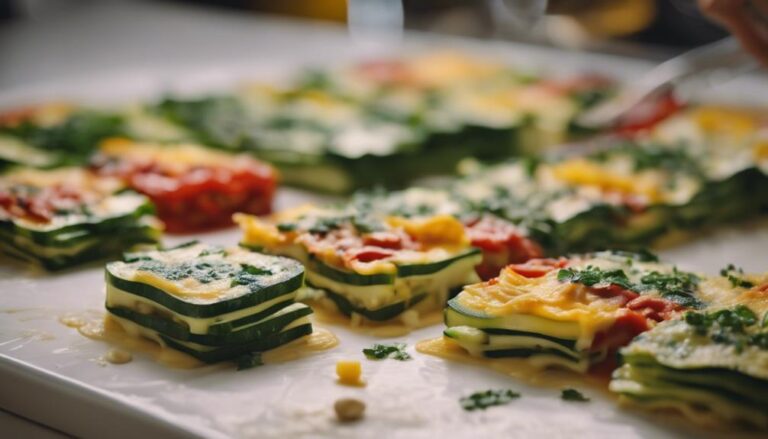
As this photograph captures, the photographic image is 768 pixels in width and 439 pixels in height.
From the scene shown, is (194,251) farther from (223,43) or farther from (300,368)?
(223,43)

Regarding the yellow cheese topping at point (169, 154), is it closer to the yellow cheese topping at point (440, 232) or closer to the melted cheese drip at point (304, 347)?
the yellow cheese topping at point (440, 232)

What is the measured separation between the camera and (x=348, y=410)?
10.6 feet

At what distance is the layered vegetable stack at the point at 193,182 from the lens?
5.43 metres

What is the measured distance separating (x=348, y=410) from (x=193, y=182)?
2.53 metres

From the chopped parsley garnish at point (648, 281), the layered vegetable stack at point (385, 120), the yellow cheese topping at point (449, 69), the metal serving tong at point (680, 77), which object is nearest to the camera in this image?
the chopped parsley garnish at point (648, 281)

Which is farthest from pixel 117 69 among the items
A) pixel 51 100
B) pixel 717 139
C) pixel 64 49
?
pixel 717 139

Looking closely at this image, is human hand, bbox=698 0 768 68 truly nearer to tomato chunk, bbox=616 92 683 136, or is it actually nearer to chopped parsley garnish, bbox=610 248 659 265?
chopped parsley garnish, bbox=610 248 659 265

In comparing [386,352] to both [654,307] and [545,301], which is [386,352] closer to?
[545,301]

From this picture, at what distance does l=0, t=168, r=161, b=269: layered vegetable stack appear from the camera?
4.65 m

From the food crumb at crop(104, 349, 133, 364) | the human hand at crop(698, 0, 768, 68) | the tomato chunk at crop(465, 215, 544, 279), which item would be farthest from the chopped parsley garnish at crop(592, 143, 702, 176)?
the food crumb at crop(104, 349, 133, 364)

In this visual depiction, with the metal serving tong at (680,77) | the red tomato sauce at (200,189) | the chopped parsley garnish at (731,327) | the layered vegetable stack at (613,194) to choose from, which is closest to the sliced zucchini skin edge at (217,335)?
the layered vegetable stack at (613,194)

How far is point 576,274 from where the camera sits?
376 centimetres

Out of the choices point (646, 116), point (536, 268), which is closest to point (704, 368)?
point (536, 268)

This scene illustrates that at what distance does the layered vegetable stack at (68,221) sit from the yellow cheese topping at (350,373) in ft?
5.61
